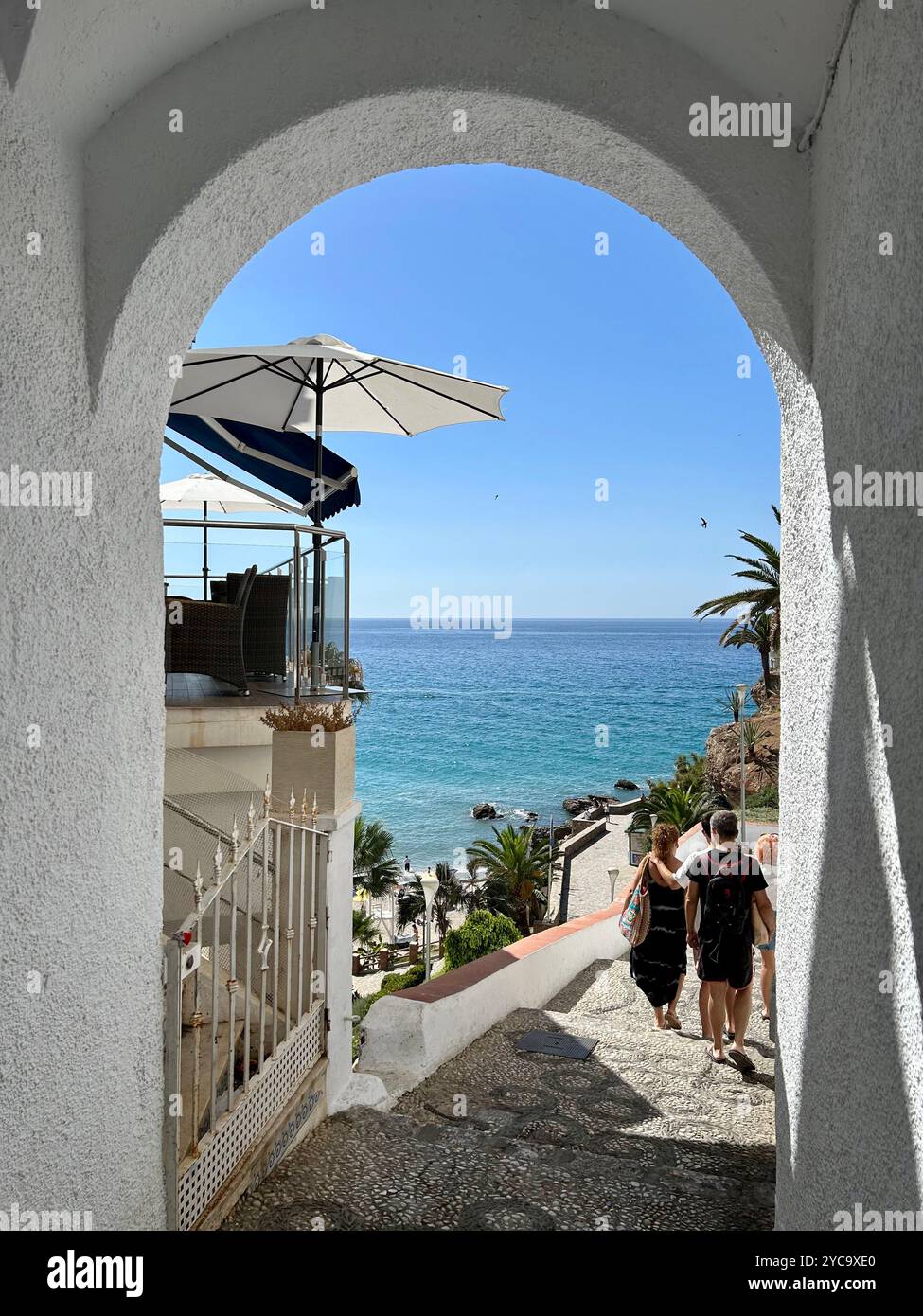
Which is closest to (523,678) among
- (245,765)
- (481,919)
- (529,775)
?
(529,775)

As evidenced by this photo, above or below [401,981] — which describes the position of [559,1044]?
above

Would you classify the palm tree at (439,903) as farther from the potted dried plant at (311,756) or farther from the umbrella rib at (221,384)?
the potted dried plant at (311,756)

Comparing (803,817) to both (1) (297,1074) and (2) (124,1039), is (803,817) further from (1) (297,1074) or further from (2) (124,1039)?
(1) (297,1074)

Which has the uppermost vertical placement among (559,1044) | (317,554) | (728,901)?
(317,554)

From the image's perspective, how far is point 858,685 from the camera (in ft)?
6.41

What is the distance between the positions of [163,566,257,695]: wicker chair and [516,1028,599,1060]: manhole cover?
128 inches

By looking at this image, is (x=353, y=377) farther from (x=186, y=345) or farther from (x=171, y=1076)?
(x=171, y=1076)

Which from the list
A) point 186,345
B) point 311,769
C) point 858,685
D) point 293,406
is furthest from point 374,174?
point 293,406

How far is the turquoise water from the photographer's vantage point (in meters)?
64.3

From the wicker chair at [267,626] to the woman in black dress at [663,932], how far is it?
10.6 ft

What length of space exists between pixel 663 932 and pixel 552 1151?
1.97m

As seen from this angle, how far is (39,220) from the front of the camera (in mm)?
2248

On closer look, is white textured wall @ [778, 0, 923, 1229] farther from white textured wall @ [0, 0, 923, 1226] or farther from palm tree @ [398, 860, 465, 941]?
palm tree @ [398, 860, 465, 941]

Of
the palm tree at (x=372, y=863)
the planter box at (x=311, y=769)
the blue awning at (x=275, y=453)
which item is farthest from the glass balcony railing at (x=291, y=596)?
the palm tree at (x=372, y=863)
